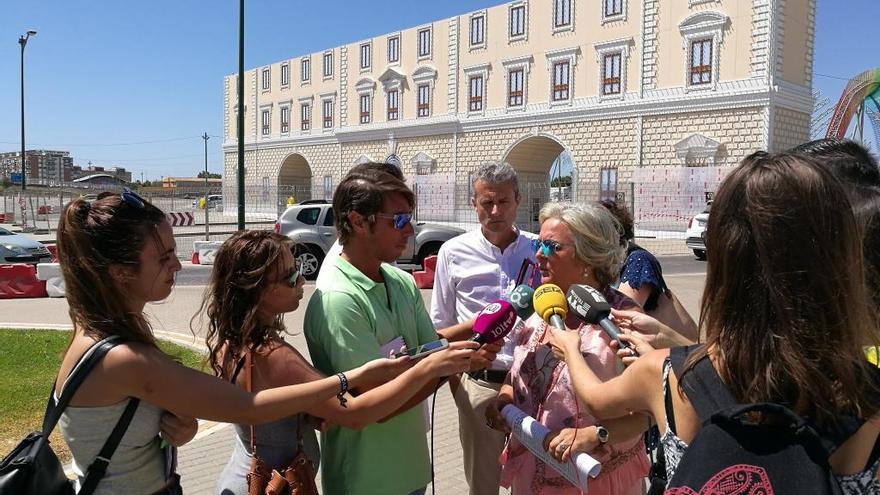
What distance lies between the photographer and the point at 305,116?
2015 inches

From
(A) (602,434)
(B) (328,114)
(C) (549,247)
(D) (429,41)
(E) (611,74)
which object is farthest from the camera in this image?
(B) (328,114)

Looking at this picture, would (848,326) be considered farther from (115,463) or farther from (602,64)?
(602,64)

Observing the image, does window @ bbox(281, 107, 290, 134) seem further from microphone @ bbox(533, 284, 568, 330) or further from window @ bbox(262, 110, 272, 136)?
microphone @ bbox(533, 284, 568, 330)

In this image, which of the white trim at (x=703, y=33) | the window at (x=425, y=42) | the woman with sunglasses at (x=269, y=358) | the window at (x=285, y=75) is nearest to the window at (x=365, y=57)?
the window at (x=425, y=42)

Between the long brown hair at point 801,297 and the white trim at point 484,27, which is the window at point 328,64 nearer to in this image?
the white trim at point 484,27

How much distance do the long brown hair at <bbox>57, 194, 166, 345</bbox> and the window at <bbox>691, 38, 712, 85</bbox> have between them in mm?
31135

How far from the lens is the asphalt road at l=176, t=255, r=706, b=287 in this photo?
1558cm

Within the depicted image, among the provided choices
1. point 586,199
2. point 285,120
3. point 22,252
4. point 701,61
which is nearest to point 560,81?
point 701,61

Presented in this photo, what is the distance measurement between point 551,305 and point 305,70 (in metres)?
51.5

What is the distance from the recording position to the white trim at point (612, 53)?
3216 centimetres

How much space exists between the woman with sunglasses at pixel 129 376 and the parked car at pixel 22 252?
1613 cm

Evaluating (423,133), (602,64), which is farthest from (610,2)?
(423,133)

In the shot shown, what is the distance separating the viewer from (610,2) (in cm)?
3284

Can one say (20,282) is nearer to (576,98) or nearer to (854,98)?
(576,98)
